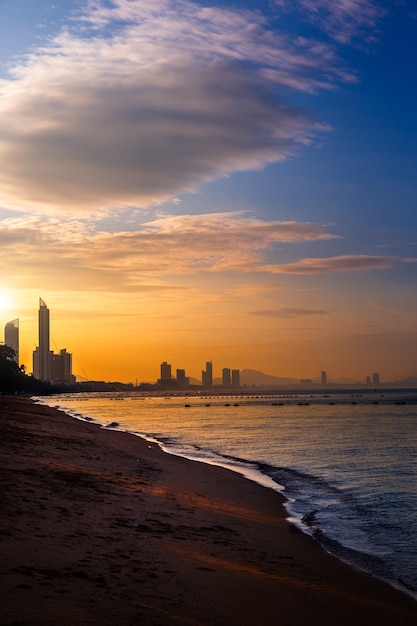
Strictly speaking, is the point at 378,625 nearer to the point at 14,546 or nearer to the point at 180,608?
the point at 180,608

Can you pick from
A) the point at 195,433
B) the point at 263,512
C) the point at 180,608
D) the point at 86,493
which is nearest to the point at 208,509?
the point at 263,512

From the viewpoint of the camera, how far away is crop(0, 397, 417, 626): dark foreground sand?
9.59 m

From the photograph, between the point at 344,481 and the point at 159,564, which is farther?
the point at 344,481

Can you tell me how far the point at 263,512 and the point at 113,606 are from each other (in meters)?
12.1

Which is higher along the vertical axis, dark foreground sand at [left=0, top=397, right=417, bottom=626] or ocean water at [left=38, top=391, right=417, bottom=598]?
dark foreground sand at [left=0, top=397, right=417, bottom=626]

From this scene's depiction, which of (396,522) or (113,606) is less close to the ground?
(113,606)

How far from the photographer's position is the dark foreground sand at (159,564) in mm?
9586

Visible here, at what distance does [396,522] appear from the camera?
1991 cm

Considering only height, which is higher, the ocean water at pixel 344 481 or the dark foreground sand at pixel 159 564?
the dark foreground sand at pixel 159 564

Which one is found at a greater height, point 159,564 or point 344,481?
point 159,564

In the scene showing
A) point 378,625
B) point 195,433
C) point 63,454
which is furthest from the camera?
point 195,433

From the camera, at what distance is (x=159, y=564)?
12.5 meters

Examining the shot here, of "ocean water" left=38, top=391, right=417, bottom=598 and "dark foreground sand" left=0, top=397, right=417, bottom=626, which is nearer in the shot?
"dark foreground sand" left=0, top=397, right=417, bottom=626

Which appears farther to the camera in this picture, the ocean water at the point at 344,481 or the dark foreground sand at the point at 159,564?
the ocean water at the point at 344,481
